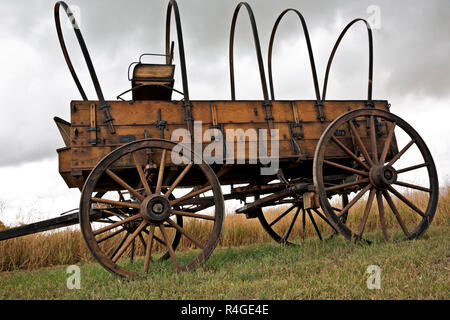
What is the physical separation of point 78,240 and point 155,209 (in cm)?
412

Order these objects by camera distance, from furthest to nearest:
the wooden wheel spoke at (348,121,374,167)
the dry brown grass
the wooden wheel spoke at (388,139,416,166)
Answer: the dry brown grass
the wooden wheel spoke at (388,139,416,166)
the wooden wheel spoke at (348,121,374,167)

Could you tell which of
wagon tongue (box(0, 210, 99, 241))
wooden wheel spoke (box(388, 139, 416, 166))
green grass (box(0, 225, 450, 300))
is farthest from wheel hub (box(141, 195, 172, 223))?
wooden wheel spoke (box(388, 139, 416, 166))

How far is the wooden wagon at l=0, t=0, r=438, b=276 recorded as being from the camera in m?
3.86

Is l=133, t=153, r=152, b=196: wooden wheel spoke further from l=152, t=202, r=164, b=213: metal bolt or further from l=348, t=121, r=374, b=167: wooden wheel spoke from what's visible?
l=348, t=121, r=374, b=167: wooden wheel spoke

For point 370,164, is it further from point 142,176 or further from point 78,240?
point 78,240

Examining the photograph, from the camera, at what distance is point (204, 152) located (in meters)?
4.25

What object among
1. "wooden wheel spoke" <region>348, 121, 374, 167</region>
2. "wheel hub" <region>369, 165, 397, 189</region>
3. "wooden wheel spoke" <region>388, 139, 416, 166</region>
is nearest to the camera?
"wheel hub" <region>369, 165, 397, 189</region>

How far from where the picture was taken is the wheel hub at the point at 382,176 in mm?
4484

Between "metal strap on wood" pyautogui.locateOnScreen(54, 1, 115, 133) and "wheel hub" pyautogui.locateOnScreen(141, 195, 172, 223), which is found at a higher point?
"metal strap on wood" pyautogui.locateOnScreen(54, 1, 115, 133)

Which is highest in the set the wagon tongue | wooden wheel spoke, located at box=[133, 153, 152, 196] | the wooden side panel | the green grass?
the wooden side panel

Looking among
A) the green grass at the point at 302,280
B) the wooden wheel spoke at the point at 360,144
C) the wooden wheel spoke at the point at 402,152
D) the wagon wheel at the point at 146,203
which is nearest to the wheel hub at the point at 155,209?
the wagon wheel at the point at 146,203

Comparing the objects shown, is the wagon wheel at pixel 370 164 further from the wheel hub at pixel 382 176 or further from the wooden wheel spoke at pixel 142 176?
the wooden wheel spoke at pixel 142 176

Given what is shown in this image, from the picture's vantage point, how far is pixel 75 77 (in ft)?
14.7
